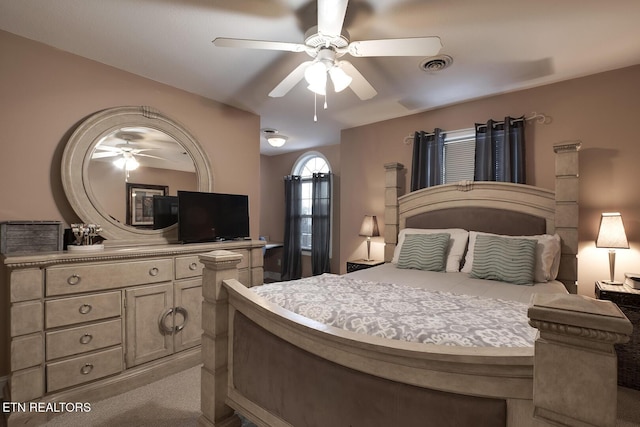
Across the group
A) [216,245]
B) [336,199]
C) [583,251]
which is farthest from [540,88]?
[216,245]

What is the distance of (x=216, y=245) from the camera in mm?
2852

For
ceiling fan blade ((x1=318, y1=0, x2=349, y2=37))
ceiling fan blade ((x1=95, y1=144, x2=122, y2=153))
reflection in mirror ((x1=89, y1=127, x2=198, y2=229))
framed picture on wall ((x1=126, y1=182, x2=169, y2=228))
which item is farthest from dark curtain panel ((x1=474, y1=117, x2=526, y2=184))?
ceiling fan blade ((x1=95, y1=144, x2=122, y2=153))

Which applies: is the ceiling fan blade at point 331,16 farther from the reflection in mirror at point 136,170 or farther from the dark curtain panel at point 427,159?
the dark curtain panel at point 427,159

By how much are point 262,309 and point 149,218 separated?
2.09 meters

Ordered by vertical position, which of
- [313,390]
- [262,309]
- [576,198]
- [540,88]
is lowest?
[313,390]

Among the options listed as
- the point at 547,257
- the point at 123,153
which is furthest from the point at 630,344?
the point at 123,153

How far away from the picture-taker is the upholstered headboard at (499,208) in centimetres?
257

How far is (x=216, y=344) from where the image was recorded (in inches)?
61.3

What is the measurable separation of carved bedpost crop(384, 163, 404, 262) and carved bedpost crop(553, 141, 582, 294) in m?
1.56

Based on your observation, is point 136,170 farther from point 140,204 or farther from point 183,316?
point 183,316

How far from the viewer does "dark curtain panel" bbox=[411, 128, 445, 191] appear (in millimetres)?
3514

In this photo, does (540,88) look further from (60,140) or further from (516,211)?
(60,140)

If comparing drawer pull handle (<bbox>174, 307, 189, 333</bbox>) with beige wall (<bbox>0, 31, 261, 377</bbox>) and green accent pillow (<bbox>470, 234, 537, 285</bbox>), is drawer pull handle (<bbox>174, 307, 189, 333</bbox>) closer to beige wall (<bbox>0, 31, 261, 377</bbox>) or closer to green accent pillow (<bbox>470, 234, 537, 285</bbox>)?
beige wall (<bbox>0, 31, 261, 377</bbox>)

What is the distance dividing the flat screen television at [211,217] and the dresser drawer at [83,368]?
1.06 metres
